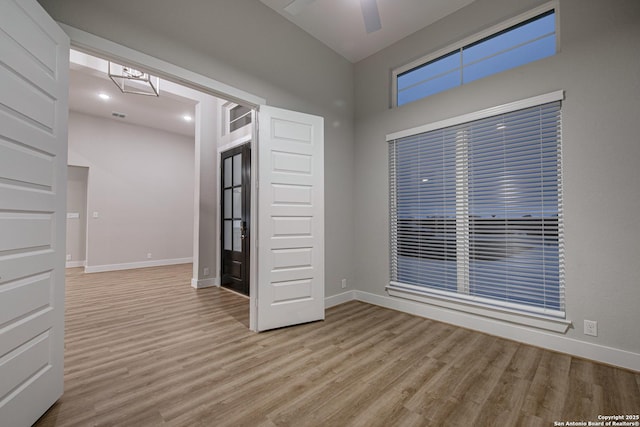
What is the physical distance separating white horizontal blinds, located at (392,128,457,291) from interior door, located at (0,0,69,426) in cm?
332

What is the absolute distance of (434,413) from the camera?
168 cm

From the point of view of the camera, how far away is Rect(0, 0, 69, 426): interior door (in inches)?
54.9

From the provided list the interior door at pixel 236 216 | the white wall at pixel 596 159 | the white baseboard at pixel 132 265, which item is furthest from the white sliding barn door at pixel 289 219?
the white baseboard at pixel 132 265

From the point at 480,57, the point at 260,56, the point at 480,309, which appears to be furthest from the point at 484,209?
the point at 260,56

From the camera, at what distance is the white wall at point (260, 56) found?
214 centimetres

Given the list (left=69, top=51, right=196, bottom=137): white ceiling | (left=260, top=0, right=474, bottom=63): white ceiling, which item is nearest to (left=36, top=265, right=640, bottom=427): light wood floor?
(left=260, top=0, right=474, bottom=63): white ceiling

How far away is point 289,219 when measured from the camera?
3.10m

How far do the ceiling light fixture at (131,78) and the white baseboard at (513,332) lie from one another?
3737 mm

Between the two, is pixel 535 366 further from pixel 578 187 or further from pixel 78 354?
pixel 78 354

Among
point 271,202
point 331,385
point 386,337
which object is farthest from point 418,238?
point 331,385

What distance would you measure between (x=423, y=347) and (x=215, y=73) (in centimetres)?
328

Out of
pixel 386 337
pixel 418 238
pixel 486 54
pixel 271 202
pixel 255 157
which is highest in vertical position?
pixel 486 54

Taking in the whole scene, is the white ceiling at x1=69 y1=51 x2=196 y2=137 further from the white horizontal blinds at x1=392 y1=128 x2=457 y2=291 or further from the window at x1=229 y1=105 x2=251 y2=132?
the white horizontal blinds at x1=392 y1=128 x2=457 y2=291

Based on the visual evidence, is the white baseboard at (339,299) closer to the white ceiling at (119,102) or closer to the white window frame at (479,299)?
the white window frame at (479,299)
